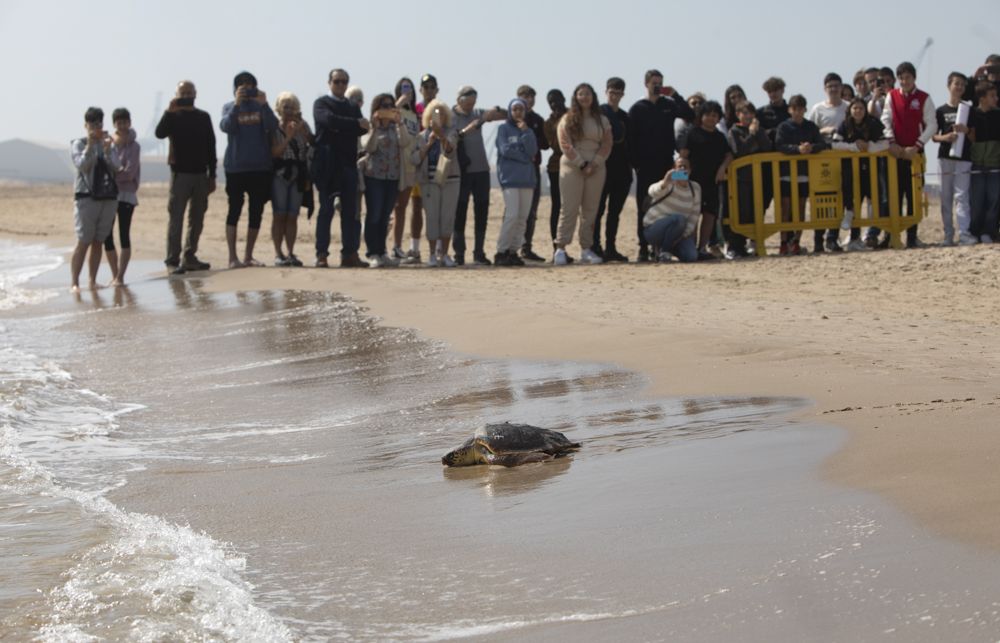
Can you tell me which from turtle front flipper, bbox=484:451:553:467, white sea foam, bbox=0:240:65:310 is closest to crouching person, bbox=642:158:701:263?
white sea foam, bbox=0:240:65:310

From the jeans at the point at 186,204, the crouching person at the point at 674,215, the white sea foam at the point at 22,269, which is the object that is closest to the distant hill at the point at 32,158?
the white sea foam at the point at 22,269

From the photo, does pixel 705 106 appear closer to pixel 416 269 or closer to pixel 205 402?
pixel 416 269

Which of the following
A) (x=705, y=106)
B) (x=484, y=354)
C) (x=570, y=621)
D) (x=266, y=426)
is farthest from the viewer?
(x=705, y=106)

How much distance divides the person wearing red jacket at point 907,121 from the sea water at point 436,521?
741 cm

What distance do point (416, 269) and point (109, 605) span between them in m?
9.43

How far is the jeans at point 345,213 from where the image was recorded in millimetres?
12781

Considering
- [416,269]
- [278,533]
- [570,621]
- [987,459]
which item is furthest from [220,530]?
[416,269]

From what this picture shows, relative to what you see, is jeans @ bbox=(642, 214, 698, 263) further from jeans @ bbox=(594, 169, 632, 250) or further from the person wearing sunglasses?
the person wearing sunglasses

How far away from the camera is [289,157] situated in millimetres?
12836

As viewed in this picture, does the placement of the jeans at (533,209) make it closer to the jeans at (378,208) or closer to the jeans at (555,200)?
the jeans at (555,200)

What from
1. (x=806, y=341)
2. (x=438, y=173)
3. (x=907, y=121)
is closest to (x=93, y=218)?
(x=438, y=173)

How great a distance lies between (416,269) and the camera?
1291 centimetres

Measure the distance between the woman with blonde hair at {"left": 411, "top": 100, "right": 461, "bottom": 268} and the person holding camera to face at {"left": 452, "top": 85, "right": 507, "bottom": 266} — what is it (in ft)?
0.39

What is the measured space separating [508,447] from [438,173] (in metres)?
8.31
